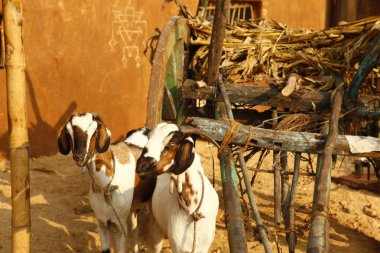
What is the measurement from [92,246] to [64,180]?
74.2 inches

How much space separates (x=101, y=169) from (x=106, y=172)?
0.06 meters

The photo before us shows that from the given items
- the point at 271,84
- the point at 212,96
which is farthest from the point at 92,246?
the point at 271,84

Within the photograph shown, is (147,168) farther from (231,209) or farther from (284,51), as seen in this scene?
(284,51)

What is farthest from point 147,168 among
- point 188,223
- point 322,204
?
point 322,204

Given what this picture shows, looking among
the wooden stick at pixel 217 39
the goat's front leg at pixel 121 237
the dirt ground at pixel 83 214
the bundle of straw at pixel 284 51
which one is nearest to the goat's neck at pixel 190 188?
the goat's front leg at pixel 121 237

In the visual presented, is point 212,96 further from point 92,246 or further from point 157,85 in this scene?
point 92,246

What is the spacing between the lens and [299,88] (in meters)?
5.75

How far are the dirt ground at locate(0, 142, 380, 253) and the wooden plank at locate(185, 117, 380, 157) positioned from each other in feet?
3.20

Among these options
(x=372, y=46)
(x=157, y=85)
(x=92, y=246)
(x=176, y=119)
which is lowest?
(x=92, y=246)

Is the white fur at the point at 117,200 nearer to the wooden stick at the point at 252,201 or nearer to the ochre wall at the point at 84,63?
the wooden stick at the point at 252,201

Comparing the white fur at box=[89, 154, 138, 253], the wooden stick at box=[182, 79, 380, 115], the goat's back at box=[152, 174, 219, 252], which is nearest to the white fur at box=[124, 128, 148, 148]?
the white fur at box=[89, 154, 138, 253]

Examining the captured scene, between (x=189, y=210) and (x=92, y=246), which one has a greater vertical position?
(x=189, y=210)

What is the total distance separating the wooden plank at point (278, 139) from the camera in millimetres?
4316

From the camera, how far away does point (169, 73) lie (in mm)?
6137
